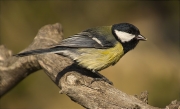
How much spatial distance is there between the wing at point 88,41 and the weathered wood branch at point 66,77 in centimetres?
18

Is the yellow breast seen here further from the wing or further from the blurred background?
the blurred background

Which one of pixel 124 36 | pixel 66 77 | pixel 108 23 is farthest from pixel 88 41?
pixel 108 23

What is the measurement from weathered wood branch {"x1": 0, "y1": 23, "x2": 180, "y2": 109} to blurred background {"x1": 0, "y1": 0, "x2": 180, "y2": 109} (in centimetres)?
107

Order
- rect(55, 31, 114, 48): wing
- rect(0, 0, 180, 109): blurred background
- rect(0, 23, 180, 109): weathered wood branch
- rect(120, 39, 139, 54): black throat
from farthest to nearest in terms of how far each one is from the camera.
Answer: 1. rect(0, 0, 180, 109): blurred background
2. rect(120, 39, 139, 54): black throat
3. rect(55, 31, 114, 48): wing
4. rect(0, 23, 180, 109): weathered wood branch

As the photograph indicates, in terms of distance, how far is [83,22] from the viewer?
4805mm

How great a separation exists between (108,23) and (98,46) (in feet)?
7.84

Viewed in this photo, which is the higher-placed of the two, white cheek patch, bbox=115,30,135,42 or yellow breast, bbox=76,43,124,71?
white cheek patch, bbox=115,30,135,42

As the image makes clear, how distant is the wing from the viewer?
8.43 feet

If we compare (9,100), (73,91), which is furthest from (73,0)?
(73,91)

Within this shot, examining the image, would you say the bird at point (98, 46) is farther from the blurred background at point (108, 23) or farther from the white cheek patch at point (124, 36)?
the blurred background at point (108, 23)

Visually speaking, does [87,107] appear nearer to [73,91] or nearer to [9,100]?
[73,91]

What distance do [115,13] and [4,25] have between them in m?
1.54

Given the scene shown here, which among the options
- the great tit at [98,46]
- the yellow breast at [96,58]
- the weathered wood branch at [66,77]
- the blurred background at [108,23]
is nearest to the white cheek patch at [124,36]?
the great tit at [98,46]

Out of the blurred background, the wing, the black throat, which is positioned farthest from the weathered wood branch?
the blurred background
